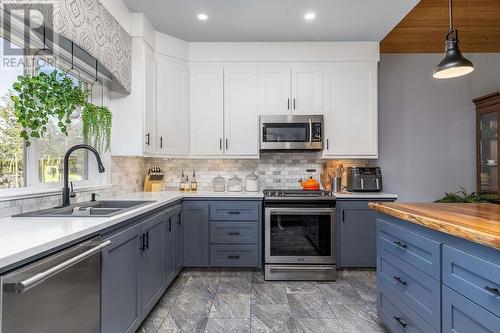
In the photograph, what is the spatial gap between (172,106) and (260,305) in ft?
7.25

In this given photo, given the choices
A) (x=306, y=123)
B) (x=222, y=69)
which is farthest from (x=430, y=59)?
(x=222, y=69)

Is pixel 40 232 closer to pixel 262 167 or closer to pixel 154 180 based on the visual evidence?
pixel 154 180

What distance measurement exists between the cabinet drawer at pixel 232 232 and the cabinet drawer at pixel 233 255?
0.21 ft

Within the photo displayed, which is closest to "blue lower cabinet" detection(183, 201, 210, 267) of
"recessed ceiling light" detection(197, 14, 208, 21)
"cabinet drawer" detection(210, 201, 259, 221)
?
"cabinet drawer" detection(210, 201, 259, 221)

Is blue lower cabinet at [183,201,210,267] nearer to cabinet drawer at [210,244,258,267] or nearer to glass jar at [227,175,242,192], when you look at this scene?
cabinet drawer at [210,244,258,267]

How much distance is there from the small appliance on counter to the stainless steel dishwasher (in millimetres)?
1990

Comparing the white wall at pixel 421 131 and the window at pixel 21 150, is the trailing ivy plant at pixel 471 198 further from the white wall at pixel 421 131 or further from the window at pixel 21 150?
the window at pixel 21 150

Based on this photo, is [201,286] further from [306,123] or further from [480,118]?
[480,118]

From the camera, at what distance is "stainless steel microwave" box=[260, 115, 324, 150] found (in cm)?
329

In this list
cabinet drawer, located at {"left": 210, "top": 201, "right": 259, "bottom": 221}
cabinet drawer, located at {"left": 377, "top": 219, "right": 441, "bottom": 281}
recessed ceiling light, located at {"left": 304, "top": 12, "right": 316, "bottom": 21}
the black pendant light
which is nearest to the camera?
cabinet drawer, located at {"left": 377, "top": 219, "right": 441, "bottom": 281}

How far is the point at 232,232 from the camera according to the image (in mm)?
3062

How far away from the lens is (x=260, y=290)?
107 inches

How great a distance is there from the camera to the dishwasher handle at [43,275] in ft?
2.98

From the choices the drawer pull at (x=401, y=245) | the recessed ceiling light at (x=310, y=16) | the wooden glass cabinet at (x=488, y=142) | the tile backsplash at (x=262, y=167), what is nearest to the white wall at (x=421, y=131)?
the wooden glass cabinet at (x=488, y=142)
